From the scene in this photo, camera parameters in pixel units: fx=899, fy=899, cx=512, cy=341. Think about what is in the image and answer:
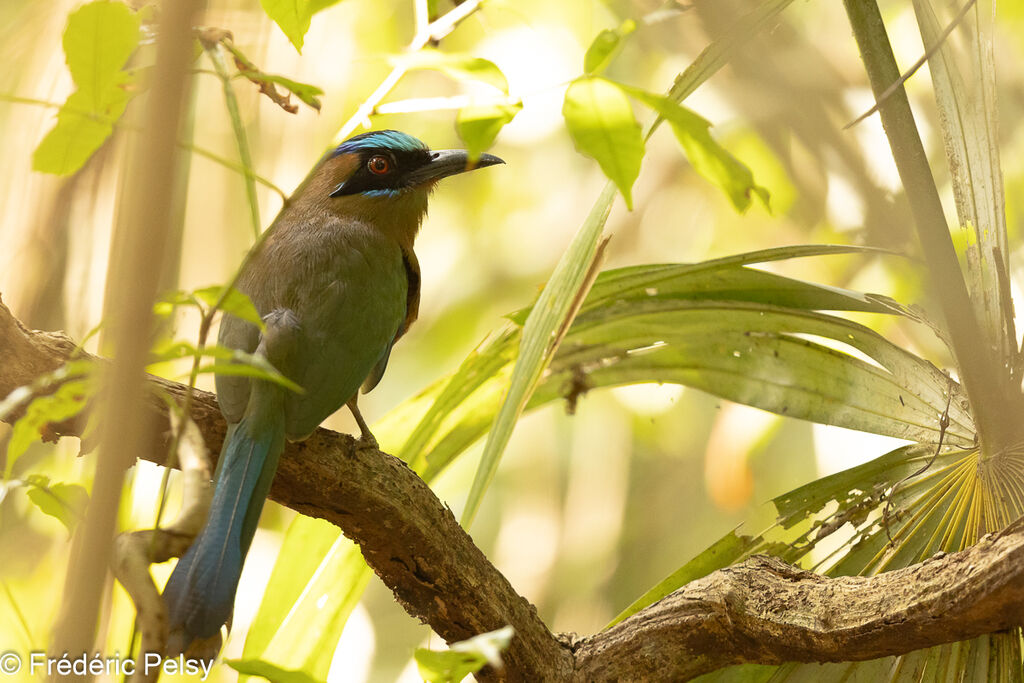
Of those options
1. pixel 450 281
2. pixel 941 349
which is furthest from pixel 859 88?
pixel 450 281

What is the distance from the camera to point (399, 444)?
2.55 m

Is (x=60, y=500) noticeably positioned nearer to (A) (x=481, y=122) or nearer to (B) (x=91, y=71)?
(B) (x=91, y=71)

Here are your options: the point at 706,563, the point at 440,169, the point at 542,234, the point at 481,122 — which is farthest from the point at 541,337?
the point at 542,234

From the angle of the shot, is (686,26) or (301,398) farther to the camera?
(686,26)

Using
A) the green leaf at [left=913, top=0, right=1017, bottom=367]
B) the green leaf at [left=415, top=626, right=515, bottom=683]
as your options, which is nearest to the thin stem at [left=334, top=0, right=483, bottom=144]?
the green leaf at [left=415, top=626, right=515, bottom=683]

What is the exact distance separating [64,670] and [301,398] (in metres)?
1.33

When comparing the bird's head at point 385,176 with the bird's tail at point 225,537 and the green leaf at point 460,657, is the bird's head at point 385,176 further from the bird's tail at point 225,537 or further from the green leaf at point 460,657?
the green leaf at point 460,657

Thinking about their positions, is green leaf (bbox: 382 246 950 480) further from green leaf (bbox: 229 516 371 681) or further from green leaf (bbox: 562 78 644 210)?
green leaf (bbox: 562 78 644 210)

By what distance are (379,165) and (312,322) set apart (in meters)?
0.95

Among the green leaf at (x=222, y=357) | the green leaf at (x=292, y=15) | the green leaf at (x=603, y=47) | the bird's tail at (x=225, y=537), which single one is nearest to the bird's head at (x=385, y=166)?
the bird's tail at (x=225, y=537)

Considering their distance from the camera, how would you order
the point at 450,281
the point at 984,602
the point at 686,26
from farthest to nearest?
the point at 450,281
the point at 686,26
the point at 984,602

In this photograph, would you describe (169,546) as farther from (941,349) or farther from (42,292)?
(941,349)

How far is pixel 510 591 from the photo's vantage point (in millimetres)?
2092

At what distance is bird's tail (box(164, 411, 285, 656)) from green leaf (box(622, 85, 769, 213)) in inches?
40.8
